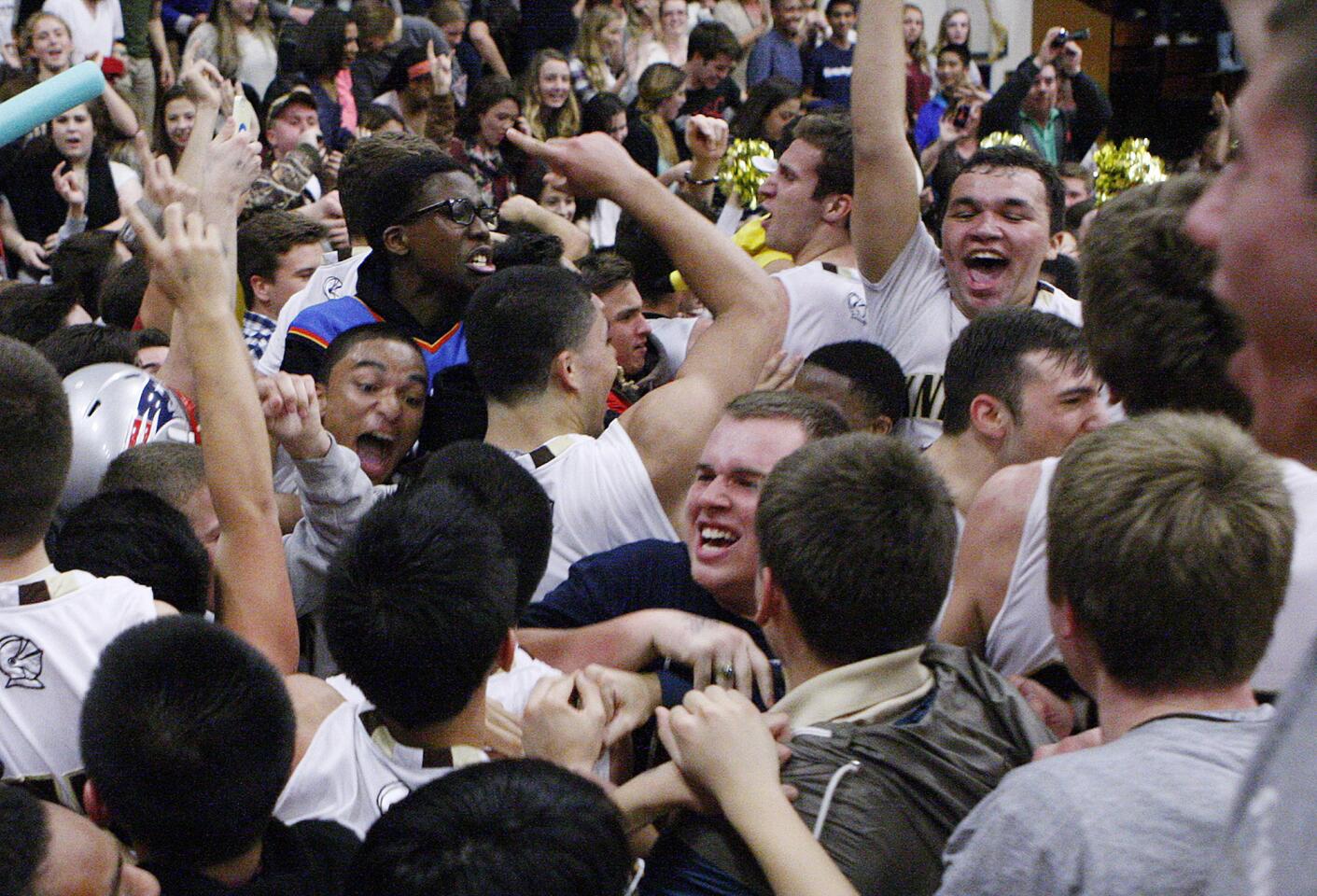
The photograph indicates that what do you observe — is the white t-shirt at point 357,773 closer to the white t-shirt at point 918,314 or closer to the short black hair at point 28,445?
the short black hair at point 28,445

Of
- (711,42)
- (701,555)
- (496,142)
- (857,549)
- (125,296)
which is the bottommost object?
(125,296)

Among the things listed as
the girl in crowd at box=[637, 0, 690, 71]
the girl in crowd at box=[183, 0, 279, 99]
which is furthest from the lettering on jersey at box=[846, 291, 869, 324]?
the girl in crowd at box=[637, 0, 690, 71]

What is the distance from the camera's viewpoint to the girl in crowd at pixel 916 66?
44.6 ft

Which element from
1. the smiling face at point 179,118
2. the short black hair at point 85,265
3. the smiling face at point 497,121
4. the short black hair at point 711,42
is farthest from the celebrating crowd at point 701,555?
the short black hair at point 711,42

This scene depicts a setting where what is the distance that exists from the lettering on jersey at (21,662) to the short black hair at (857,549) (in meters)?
1.11

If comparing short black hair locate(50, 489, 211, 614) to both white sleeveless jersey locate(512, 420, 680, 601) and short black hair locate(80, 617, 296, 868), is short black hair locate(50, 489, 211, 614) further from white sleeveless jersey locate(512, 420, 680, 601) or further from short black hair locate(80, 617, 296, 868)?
white sleeveless jersey locate(512, 420, 680, 601)

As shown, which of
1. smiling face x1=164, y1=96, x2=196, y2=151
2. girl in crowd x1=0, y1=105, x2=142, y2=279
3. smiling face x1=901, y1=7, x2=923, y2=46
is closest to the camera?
girl in crowd x1=0, y1=105, x2=142, y2=279

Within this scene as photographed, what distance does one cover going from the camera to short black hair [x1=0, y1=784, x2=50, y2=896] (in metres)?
1.60

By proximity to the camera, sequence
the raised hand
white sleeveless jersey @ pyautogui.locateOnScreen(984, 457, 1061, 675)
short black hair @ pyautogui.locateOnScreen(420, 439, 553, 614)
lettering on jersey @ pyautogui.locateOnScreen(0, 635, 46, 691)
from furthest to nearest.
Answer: the raised hand, short black hair @ pyautogui.locateOnScreen(420, 439, 553, 614), white sleeveless jersey @ pyautogui.locateOnScreen(984, 457, 1061, 675), lettering on jersey @ pyautogui.locateOnScreen(0, 635, 46, 691)

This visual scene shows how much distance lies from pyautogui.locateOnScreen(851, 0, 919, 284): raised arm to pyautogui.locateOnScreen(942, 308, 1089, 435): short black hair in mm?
936

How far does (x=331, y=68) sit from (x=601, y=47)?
306 centimetres

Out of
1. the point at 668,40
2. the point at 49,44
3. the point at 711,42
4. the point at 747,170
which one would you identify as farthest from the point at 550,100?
the point at 747,170

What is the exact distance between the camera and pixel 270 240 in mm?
5805

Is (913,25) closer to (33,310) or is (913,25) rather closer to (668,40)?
(668,40)
